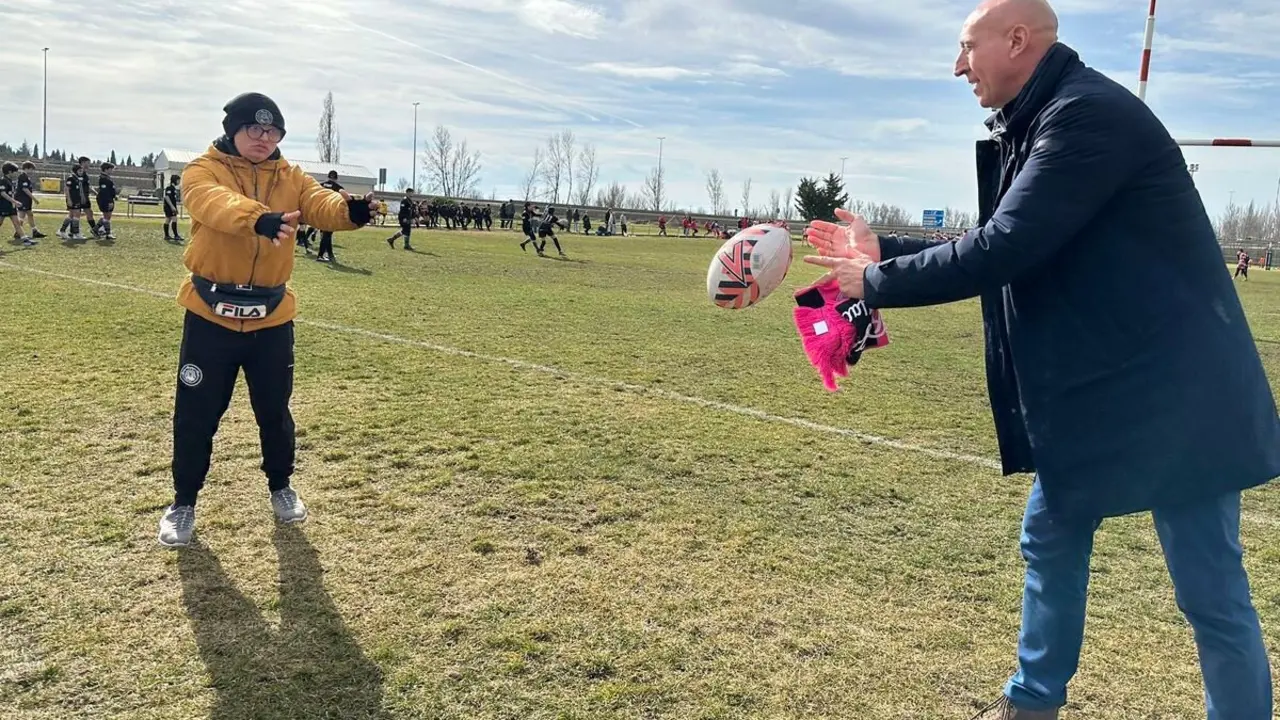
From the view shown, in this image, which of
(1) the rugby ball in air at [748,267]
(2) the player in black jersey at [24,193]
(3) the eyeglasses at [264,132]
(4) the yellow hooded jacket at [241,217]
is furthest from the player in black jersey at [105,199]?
(1) the rugby ball in air at [748,267]

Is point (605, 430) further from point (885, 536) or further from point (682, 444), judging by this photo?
point (885, 536)

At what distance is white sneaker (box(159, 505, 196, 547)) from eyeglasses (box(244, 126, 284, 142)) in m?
1.79

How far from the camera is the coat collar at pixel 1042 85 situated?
2.48 meters

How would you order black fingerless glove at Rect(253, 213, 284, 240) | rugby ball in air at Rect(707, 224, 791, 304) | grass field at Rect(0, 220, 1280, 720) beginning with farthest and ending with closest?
1. rugby ball in air at Rect(707, 224, 791, 304)
2. black fingerless glove at Rect(253, 213, 284, 240)
3. grass field at Rect(0, 220, 1280, 720)

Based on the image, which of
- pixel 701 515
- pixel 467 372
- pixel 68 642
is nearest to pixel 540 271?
pixel 467 372

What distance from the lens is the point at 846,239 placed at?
295 cm

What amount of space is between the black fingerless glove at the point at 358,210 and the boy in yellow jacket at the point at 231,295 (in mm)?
57

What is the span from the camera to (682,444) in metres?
6.31

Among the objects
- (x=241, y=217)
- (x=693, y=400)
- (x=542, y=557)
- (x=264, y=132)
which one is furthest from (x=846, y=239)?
(x=693, y=400)

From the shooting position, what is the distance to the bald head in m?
2.51

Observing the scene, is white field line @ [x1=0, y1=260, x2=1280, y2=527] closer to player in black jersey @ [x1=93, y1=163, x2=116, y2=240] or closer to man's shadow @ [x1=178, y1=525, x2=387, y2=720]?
man's shadow @ [x1=178, y1=525, x2=387, y2=720]

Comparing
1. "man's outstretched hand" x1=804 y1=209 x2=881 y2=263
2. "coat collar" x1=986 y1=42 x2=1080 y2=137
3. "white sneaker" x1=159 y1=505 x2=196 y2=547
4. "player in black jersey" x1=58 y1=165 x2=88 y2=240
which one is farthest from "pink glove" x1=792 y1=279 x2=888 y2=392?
"player in black jersey" x1=58 y1=165 x2=88 y2=240

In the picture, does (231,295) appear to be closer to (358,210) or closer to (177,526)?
(358,210)

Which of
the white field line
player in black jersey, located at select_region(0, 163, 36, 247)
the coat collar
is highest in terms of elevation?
player in black jersey, located at select_region(0, 163, 36, 247)
